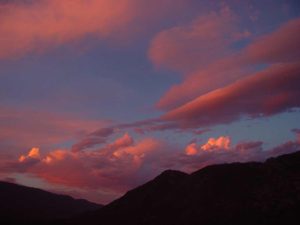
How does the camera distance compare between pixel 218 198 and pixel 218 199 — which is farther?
pixel 218 198

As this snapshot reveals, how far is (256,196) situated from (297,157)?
30.5 m

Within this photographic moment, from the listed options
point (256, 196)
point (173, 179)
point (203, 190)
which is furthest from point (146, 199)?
point (256, 196)

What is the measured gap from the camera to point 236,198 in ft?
354

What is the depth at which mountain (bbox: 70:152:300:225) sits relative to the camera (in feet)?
315

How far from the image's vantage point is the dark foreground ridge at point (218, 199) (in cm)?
9612

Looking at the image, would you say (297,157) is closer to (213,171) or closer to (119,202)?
(213,171)

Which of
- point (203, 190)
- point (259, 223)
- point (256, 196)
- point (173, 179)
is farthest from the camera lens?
point (173, 179)

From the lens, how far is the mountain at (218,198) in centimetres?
9612

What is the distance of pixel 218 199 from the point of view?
370 feet

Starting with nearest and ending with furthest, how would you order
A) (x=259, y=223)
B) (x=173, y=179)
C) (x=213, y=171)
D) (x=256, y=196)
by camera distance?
(x=259, y=223)
(x=256, y=196)
(x=213, y=171)
(x=173, y=179)

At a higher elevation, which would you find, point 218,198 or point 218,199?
point 218,198

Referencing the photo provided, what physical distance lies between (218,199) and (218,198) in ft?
2.37

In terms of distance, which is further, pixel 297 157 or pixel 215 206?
pixel 297 157

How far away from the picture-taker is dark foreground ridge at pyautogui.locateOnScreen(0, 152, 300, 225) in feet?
315
